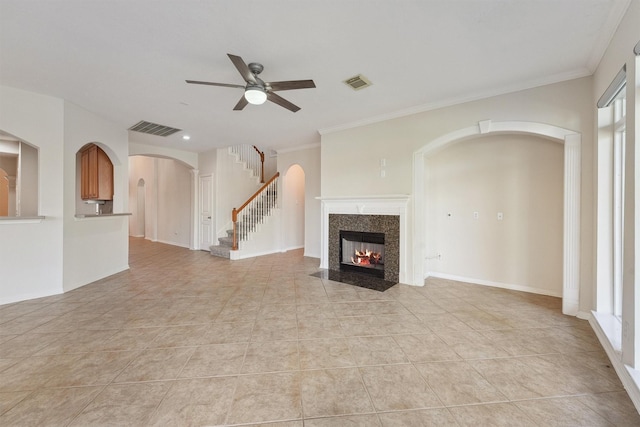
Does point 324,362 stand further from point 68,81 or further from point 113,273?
point 113,273

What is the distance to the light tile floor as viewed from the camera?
5.28 ft

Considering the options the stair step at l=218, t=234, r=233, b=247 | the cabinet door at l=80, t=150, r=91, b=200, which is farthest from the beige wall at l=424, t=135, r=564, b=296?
the cabinet door at l=80, t=150, r=91, b=200

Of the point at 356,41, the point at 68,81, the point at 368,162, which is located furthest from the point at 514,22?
the point at 68,81

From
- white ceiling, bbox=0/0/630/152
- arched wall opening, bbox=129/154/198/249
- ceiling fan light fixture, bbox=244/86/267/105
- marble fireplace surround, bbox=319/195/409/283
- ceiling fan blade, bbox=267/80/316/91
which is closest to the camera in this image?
white ceiling, bbox=0/0/630/152

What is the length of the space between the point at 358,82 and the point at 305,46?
1010 millimetres

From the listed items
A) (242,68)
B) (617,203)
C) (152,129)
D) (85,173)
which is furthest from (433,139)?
(85,173)

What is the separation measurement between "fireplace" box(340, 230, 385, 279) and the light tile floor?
4.06 ft

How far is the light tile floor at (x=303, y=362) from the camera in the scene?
63.4 inches

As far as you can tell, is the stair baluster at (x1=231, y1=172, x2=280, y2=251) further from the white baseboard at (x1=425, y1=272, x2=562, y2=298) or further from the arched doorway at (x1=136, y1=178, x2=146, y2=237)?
the arched doorway at (x1=136, y1=178, x2=146, y2=237)

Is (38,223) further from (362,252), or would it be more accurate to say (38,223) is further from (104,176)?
(362,252)

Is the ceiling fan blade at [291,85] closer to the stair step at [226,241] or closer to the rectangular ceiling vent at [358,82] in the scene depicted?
the rectangular ceiling vent at [358,82]

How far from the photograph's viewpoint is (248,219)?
6.72 metres

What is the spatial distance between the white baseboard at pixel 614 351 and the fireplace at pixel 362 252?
106 inches

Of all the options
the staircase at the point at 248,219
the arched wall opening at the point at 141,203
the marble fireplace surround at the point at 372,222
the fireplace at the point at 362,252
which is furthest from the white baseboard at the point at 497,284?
the arched wall opening at the point at 141,203
